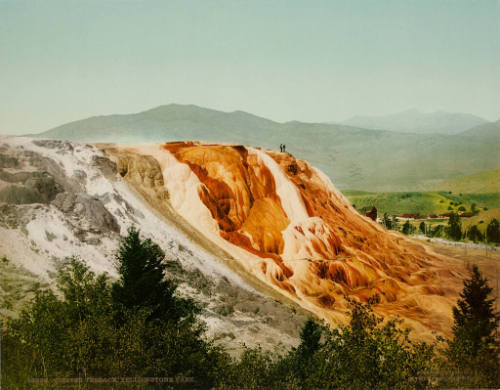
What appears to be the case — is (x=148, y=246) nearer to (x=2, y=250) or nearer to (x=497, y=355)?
(x=2, y=250)

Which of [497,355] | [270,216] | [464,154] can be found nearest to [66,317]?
[270,216]

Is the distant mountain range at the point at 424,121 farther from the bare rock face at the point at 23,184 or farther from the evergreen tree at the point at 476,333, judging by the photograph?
the bare rock face at the point at 23,184

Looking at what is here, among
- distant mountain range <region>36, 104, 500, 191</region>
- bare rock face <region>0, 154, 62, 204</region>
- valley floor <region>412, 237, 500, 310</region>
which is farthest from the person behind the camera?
distant mountain range <region>36, 104, 500, 191</region>

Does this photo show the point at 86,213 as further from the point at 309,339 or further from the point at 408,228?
the point at 408,228

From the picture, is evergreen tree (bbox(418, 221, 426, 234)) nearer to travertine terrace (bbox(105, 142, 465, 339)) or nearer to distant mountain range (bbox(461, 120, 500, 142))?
travertine terrace (bbox(105, 142, 465, 339))

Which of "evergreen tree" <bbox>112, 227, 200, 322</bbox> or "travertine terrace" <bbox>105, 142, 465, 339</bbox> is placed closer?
"evergreen tree" <bbox>112, 227, 200, 322</bbox>

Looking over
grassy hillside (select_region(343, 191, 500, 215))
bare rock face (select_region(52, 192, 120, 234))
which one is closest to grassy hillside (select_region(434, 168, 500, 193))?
grassy hillside (select_region(343, 191, 500, 215))

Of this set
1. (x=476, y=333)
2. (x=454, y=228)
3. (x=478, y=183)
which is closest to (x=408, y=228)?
(x=454, y=228)
